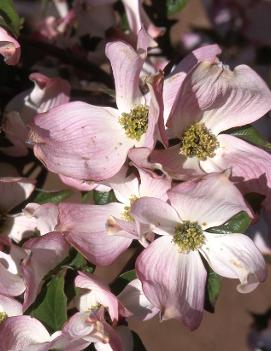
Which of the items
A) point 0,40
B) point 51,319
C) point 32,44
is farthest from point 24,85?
point 51,319

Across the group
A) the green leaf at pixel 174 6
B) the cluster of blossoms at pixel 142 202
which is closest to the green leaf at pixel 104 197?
the cluster of blossoms at pixel 142 202

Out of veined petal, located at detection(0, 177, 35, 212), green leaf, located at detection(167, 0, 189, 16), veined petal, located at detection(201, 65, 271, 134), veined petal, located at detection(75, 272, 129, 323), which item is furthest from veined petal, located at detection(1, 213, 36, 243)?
green leaf, located at detection(167, 0, 189, 16)

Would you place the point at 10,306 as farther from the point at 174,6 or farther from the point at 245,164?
the point at 174,6

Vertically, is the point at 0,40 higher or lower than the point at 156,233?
higher

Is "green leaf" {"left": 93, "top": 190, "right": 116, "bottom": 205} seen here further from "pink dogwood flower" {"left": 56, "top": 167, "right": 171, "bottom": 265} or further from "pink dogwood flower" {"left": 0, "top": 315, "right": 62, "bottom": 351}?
"pink dogwood flower" {"left": 0, "top": 315, "right": 62, "bottom": 351}

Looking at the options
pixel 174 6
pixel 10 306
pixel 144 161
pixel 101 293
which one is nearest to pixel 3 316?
pixel 10 306

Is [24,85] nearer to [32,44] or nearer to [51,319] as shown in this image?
[32,44]

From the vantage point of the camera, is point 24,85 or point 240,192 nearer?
point 240,192
